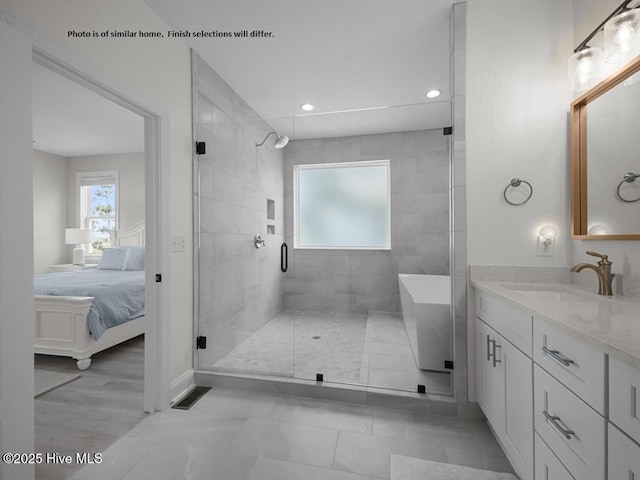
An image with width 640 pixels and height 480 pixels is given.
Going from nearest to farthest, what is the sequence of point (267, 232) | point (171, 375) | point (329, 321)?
point (171, 375) → point (267, 232) → point (329, 321)

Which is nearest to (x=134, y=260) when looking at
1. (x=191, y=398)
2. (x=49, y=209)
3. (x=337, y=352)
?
(x=49, y=209)

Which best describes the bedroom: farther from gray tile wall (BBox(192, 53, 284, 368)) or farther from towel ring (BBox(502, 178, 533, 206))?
towel ring (BBox(502, 178, 533, 206))

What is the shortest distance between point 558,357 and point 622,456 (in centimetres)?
31

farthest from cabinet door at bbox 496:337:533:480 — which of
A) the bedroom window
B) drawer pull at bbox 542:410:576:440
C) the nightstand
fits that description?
the bedroom window

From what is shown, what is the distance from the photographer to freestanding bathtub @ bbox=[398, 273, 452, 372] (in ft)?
7.24

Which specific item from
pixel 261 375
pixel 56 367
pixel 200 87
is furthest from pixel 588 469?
pixel 56 367

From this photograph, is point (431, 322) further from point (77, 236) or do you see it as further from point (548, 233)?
point (77, 236)

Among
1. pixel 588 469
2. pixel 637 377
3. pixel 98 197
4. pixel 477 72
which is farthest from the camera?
pixel 98 197

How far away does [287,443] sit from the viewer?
1.72 meters

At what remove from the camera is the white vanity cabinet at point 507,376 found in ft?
4.18

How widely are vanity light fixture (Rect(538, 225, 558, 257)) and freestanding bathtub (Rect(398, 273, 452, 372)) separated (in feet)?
1.89

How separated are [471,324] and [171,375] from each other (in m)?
2.08

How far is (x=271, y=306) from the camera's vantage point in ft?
9.28

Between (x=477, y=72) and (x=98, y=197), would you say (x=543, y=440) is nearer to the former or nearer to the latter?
(x=477, y=72)
